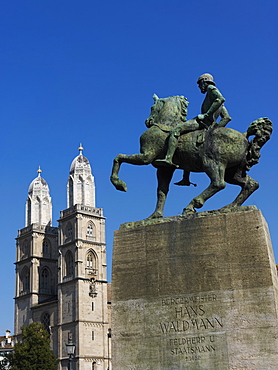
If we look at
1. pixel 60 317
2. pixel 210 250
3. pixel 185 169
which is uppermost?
pixel 60 317

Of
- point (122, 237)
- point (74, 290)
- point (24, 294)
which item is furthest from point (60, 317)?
point (122, 237)

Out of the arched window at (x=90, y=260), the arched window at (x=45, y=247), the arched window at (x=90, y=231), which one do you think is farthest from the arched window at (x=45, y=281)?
the arched window at (x=90, y=231)

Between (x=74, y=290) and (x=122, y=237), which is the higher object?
(x=74, y=290)

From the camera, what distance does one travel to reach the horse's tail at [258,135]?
1059 centimetres

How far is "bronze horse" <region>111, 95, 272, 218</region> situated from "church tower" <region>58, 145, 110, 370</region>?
74000 mm

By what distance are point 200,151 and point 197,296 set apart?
2.51 m

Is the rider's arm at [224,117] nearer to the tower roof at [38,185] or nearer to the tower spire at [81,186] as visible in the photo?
the tower spire at [81,186]

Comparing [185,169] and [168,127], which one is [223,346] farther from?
[168,127]

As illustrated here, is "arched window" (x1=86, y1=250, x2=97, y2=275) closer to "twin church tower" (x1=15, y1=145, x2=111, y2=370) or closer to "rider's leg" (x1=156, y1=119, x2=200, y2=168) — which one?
"twin church tower" (x1=15, y1=145, x2=111, y2=370)

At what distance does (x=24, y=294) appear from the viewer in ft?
318

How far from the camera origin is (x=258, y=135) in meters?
10.6

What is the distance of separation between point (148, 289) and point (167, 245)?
78 cm

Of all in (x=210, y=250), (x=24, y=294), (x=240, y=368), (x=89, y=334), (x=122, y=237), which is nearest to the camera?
(x=240, y=368)

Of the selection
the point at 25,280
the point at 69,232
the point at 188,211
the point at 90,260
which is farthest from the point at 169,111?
the point at 25,280
